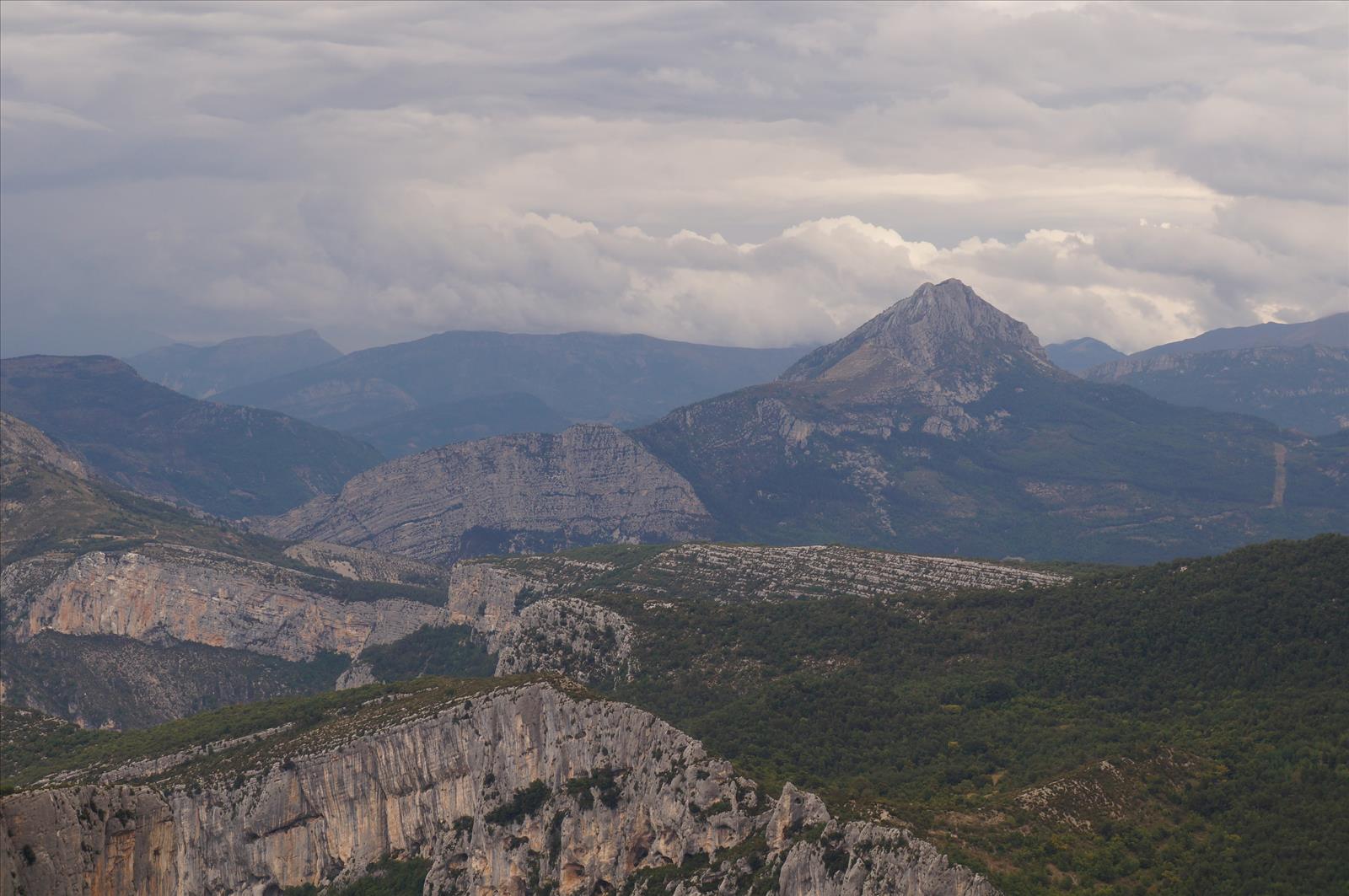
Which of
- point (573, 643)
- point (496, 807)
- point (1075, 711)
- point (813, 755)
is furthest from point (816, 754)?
point (573, 643)

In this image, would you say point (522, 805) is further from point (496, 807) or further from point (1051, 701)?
point (1051, 701)

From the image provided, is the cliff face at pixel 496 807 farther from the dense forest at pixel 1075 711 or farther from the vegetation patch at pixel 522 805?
the dense forest at pixel 1075 711

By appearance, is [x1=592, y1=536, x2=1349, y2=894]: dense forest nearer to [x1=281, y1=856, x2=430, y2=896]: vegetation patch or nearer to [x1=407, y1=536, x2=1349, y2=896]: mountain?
[x1=407, y1=536, x2=1349, y2=896]: mountain

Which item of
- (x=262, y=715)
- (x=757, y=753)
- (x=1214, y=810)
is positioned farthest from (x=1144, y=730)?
(x=262, y=715)

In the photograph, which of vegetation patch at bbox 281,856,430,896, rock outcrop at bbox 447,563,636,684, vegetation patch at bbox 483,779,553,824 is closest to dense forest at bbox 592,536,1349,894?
rock outcrop at bbox 447,563,636,684

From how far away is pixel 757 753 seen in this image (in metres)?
122

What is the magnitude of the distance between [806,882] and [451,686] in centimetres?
5332

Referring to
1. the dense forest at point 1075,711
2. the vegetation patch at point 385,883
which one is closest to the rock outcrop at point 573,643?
the dense forest at point 1075,711

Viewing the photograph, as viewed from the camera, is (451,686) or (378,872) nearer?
(378,872)

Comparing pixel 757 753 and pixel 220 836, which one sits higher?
pixel 757 753

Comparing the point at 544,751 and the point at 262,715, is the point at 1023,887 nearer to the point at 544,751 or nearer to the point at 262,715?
the point at 544,751

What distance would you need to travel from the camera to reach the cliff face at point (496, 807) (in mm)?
100312

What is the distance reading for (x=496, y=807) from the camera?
410 feet

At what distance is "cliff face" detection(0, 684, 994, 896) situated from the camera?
100 metres
